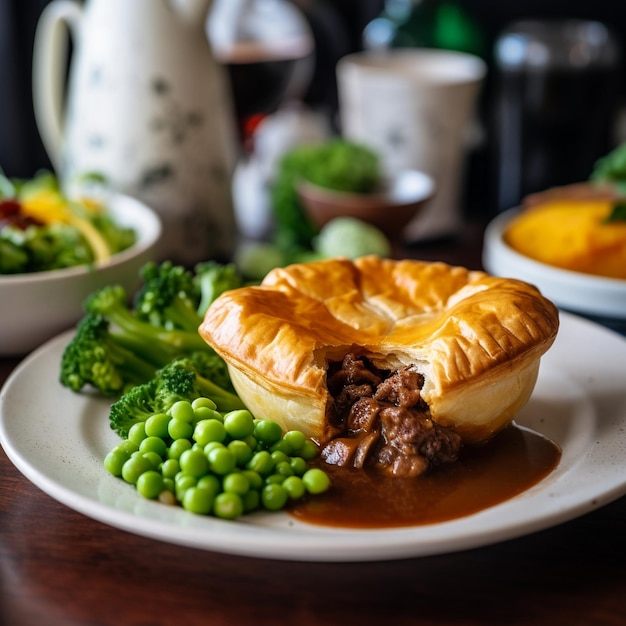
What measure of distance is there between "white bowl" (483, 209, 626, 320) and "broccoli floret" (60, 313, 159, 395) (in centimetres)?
139

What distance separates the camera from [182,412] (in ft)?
6.02

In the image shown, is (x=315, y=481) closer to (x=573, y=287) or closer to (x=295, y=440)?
(x=295, y=440)

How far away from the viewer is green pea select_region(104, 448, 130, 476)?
1780 mm

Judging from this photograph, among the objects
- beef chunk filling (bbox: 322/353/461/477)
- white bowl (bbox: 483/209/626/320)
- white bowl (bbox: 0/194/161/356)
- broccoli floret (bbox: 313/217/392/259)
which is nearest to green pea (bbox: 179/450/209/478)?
beef chunk filling (bbox: 322/353/461/477)

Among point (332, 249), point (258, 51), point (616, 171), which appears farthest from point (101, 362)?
point (258, 51)

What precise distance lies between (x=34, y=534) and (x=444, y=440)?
0.88 m

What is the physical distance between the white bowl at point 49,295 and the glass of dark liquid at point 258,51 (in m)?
1.67

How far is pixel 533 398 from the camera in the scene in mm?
2266

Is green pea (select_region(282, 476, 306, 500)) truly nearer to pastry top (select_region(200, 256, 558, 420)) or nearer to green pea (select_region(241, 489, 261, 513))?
green pea (select_region(241, 489, 261, 513))

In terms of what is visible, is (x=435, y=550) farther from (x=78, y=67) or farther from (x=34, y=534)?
(x=78, y=67)

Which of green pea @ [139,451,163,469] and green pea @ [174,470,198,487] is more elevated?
green pea @ [174,470,198,487]

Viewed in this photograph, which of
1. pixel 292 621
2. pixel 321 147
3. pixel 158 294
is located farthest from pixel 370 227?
pixel 292 621

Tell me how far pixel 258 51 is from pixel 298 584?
10.7 feet

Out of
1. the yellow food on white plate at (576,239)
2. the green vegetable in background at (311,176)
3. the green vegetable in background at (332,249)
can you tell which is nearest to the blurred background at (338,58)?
the green vegetable in background at (311,176)
